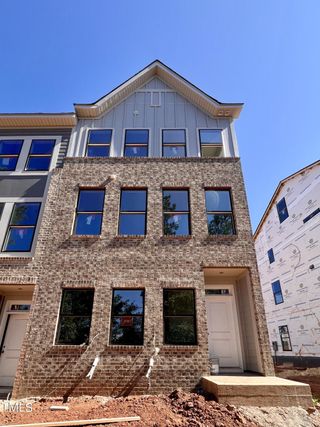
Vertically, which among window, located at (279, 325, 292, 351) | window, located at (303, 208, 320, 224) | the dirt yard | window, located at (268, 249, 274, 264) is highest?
window, located at (303, 208, 320, 224)

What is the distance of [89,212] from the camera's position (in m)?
9.95

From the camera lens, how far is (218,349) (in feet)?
29.3

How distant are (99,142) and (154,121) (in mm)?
2661

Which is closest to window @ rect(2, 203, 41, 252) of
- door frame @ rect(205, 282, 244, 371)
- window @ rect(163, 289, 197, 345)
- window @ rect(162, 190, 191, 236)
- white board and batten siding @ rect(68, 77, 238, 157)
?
white board and batten siding @ rect(68, 77, 238, 157)

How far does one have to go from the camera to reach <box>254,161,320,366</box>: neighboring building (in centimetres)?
1529

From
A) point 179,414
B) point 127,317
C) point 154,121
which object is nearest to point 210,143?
point 154,121

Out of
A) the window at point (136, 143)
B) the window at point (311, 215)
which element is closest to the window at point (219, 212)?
the window at point (136, 143)

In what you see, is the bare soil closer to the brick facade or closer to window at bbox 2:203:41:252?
the brick facade

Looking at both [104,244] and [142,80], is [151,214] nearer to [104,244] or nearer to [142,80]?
[104,244]

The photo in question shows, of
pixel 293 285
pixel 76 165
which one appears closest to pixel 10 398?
pixel 76 165

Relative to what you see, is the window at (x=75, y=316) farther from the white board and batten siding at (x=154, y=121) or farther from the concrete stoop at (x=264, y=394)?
the white board and batten siding at (x=154, y=121)

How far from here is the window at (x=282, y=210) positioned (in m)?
18.9

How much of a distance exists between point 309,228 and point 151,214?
1150cm

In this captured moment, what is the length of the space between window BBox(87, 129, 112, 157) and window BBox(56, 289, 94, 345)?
18.9 ft
